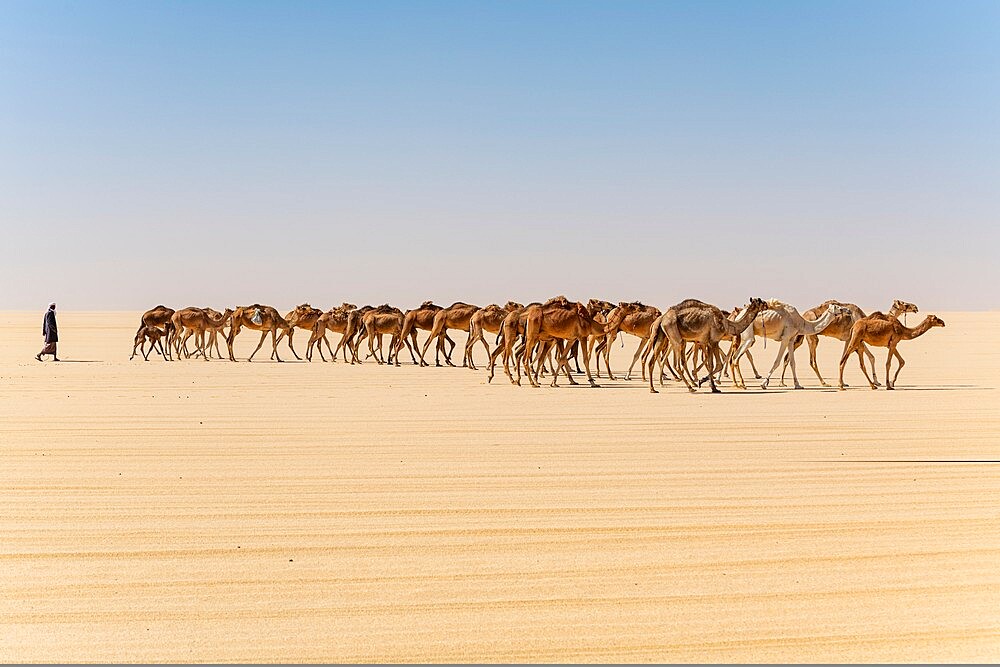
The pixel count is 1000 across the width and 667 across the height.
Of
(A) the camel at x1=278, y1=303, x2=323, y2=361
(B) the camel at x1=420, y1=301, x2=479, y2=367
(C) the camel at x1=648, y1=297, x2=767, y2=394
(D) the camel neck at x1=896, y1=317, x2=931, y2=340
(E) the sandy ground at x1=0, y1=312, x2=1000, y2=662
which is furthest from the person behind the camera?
(A) the camel at x1=278, y1=303, x2=323, y2=361

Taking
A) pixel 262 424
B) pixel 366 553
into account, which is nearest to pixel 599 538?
→ pixel 366 553

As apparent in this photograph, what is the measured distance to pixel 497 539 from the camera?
22.1 ft

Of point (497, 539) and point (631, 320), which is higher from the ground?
point (631, 320)

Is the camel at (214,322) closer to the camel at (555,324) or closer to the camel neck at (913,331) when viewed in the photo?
the camel at (555,324)

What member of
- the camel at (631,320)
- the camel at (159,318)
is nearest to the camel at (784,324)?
the camel at (631,320)

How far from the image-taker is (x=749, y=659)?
4.61 m

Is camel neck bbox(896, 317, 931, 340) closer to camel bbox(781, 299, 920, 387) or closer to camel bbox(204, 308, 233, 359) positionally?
camel bbox(781, 299, 920, 387)

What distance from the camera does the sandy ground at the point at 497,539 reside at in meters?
4.89

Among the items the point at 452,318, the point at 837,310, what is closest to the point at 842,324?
the point at 837,310

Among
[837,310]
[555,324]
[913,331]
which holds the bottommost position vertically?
[913,331]

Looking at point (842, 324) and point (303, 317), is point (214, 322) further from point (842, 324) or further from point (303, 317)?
point (842, 324)

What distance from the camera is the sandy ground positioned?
4895 millimetres

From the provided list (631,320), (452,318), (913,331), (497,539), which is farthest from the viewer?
(452,318)

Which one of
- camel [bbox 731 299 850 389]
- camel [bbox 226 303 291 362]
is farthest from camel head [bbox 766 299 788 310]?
camel [bbox 226 303 291 362]
